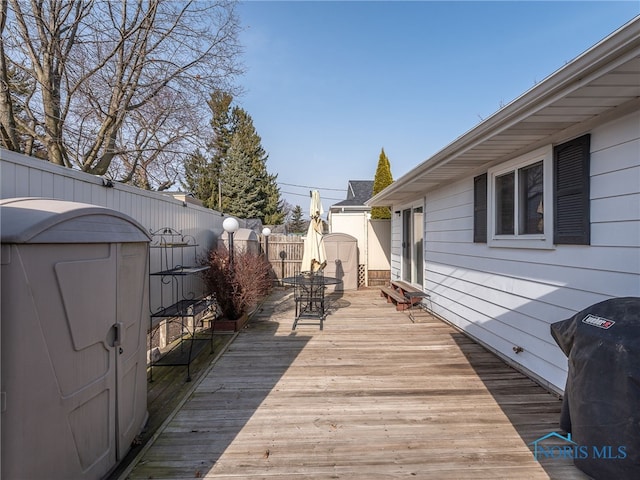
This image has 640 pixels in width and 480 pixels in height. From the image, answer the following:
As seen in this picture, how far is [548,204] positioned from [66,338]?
4.11 meters

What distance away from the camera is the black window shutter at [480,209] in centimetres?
449

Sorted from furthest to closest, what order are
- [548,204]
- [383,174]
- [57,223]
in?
[383,174], [548,204], [57,223]

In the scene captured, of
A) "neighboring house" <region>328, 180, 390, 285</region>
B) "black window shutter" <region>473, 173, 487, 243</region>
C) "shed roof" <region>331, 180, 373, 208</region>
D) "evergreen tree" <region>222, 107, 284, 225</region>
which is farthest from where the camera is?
"evergreen tree" <region>222, 107, 284, 225</region>

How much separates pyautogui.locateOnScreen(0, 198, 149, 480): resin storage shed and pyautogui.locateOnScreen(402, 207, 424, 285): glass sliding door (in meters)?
6.20

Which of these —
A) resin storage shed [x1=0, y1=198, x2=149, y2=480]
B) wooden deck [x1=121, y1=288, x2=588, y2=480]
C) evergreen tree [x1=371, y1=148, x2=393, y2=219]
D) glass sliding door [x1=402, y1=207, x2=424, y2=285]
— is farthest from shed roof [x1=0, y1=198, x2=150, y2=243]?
evergreen tree [x1=371, y1=148, x2=393, y2=219]

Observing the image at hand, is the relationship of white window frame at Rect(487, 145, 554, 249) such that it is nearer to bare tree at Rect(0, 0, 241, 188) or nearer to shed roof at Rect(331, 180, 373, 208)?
bare tree at Rect(0, 0, 241, 188)

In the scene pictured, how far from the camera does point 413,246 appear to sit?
24.8 feet

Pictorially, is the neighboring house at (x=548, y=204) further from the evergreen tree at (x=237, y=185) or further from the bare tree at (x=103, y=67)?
the evergreen tree at (x=237, y=185)

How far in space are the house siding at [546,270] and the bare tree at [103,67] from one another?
21.6ft

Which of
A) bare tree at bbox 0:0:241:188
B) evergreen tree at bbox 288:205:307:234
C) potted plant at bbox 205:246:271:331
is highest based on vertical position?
bare tree at bbox 0:0:241:188

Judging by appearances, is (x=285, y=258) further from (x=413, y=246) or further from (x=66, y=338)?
(x=66, y=338)

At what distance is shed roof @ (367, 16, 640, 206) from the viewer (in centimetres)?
183

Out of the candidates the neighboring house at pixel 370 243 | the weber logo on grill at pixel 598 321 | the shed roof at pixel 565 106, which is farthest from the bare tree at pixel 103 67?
the weber logo on grill at pixel 598 321

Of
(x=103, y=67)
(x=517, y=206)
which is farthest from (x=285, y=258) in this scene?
(x=517, y=206)
